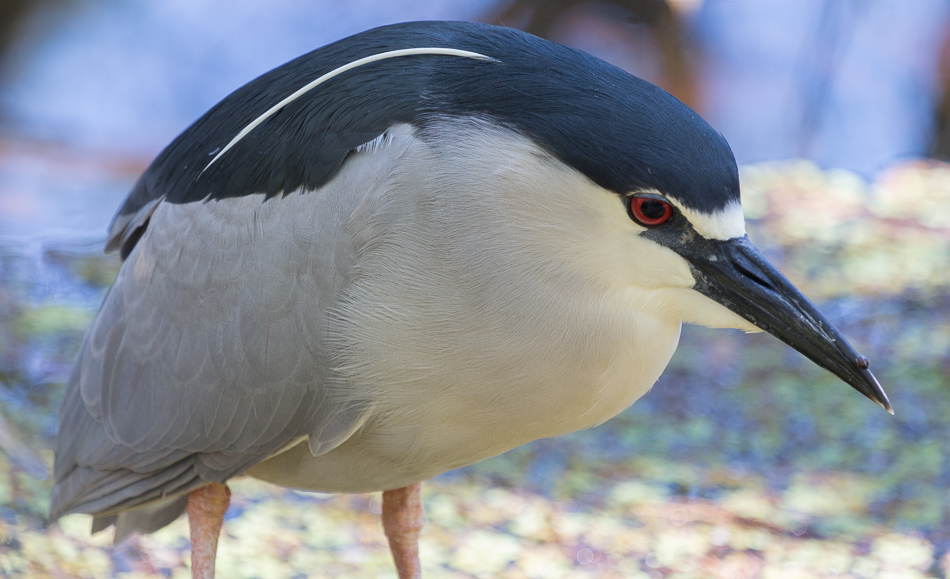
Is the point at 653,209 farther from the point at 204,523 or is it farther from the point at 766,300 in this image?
the point at 204,523

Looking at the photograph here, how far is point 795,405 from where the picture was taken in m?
4.63

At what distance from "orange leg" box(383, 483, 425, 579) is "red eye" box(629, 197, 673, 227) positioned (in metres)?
1.17

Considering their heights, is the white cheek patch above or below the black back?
below

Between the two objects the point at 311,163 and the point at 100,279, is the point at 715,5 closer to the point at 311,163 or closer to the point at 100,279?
the point at 100,279

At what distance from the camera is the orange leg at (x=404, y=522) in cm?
259

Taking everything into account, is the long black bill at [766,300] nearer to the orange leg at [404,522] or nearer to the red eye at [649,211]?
the red eye at [649,211]

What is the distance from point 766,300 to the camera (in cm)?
176

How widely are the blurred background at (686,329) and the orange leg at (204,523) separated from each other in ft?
2.83

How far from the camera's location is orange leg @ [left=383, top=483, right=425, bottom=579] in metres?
2.59

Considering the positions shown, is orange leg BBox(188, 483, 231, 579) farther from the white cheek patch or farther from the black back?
the white cheek patch

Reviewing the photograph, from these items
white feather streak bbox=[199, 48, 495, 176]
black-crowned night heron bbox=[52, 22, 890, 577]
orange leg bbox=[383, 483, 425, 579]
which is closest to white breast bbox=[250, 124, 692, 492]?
black-crowned night heron bbox=[52, 22, 890, 577]

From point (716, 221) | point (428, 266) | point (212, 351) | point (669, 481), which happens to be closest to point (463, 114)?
point (428, 266)

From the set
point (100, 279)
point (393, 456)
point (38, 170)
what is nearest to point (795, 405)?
point (393, 456)

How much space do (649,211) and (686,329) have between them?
12.6 feet
